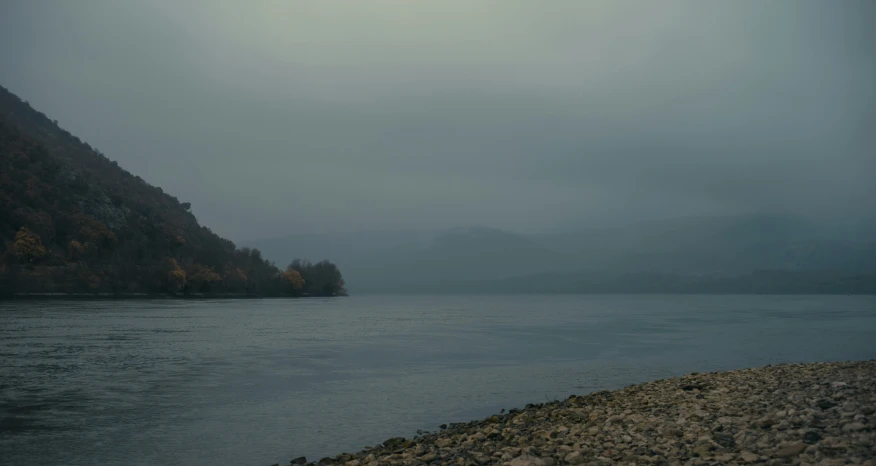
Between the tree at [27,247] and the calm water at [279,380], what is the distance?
324ft

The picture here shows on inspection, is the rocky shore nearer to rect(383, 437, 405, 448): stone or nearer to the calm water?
rect(383, 437, 405, 448): stone

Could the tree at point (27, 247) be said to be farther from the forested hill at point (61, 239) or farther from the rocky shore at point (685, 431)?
the rocky shore at point (685, 431)

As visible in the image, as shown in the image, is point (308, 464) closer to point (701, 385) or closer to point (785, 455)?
point (785, 455)

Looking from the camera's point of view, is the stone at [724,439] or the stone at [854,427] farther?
the stone at [724,439]

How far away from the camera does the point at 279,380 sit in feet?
111

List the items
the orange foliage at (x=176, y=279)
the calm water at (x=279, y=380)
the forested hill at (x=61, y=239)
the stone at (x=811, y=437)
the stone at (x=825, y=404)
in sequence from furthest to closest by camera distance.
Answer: the orange foliage at (x=176, y=279), the forested hill at (x=61, y=239), the calm water at (x=279, y=380), the stone at (x=825, y=404), the stone at (x=811, y=437)

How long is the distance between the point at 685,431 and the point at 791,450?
3.27m

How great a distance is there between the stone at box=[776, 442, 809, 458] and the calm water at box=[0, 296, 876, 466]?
12.6m

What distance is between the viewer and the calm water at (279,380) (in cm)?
2023

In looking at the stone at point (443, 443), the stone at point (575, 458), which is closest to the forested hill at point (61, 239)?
the stone at point (443, 443)

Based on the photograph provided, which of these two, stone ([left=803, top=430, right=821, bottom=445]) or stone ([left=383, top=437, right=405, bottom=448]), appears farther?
stone ([left=383, top=437, right=405, bottom=448])

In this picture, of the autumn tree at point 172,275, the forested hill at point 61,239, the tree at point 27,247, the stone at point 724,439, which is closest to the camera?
the stone at point 724,439

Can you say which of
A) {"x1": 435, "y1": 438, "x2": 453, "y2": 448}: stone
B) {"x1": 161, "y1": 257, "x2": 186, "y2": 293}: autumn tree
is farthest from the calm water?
{"x1": 161, "y1": 257, "x2": 186, "y2": 293}: autumn tree

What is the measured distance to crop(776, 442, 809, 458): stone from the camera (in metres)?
11.3
